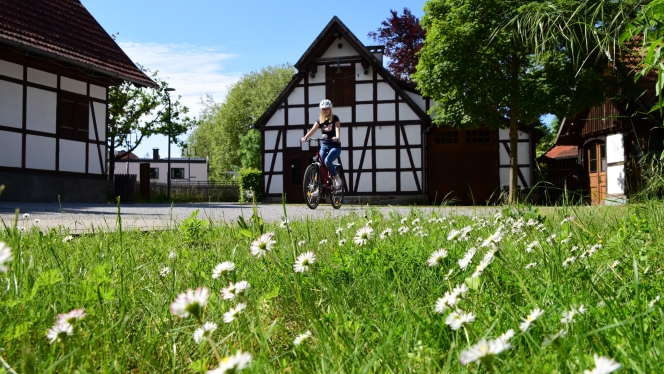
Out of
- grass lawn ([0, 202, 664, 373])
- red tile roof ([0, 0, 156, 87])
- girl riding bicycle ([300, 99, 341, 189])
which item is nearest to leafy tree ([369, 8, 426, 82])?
red tile roof ([0, 0, 156, 87])

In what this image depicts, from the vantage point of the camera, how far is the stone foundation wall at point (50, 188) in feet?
53.3

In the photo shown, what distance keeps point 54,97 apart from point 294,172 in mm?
10038

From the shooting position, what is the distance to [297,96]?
24.7 metres

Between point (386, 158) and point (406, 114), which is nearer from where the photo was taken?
point (406, 114)

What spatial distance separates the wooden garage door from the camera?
23859mm

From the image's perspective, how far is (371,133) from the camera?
24.1m

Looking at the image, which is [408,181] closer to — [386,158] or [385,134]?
[386,158]

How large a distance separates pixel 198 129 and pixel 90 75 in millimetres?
51056

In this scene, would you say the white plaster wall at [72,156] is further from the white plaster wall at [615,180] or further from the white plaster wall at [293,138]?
the white plaster wall at [615,180]

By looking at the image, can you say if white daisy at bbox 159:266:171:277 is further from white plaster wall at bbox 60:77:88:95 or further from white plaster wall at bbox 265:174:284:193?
white plaster wall at bbox 265:174:284:193

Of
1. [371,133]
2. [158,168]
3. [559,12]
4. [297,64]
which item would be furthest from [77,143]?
[158,168]

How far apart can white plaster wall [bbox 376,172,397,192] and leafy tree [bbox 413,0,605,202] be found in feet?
13.4

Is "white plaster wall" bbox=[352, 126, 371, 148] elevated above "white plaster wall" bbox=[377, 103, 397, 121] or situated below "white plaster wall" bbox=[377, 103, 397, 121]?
below

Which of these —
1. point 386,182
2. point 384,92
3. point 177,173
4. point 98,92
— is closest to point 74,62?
point 98,92
